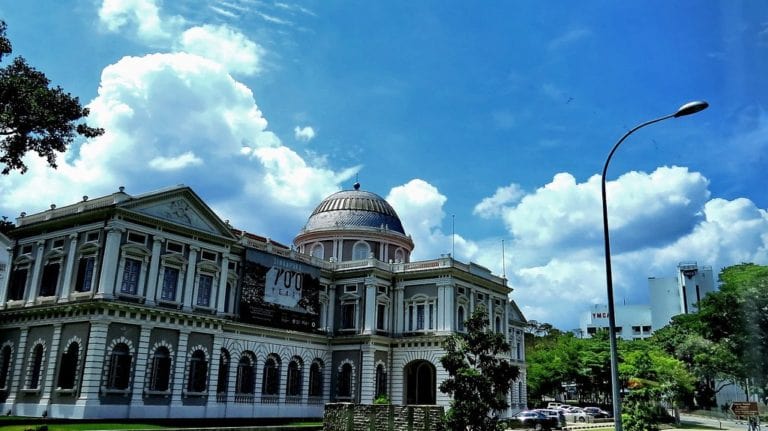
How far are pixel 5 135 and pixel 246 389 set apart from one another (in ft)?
75.2

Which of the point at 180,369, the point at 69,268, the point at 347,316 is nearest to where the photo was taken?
the point at 69,268

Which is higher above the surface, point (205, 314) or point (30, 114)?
point (30, 114)

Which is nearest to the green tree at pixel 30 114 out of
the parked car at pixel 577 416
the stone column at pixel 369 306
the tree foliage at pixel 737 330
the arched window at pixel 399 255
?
the stone column at pixel 369 306

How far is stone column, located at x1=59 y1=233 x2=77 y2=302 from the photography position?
3581 centimetres

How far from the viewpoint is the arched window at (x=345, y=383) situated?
155ft

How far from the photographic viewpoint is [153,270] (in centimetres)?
3612

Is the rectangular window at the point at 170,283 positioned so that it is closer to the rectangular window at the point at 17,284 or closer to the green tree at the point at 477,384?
the rectangular window at the point at 17,284

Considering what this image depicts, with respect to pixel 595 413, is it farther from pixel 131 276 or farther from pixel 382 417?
pixel 131 276

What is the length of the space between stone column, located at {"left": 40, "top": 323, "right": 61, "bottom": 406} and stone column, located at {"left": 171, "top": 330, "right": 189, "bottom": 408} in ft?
20.1

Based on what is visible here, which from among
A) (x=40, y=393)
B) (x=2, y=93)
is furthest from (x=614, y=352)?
(x=40, y=393)

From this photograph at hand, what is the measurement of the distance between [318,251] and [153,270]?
65.5ft

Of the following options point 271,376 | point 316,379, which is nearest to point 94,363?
point 271,376

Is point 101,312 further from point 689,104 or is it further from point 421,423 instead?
point 689,104

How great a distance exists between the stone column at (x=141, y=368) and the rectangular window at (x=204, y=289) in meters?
4.13
